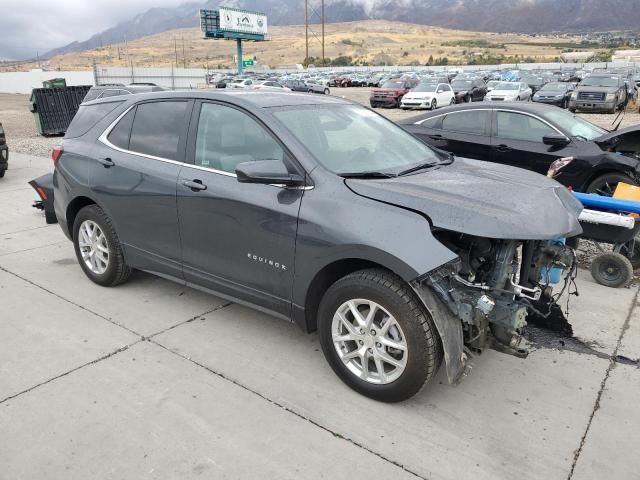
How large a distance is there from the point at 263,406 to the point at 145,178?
2.00 m

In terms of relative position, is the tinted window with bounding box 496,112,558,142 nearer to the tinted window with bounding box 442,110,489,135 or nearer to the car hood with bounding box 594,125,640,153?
the tinted window with bounding box 442,110,489,135

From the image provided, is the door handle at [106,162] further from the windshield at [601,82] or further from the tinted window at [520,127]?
the windshield at [601,82]

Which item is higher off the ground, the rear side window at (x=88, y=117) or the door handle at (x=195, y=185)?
the rear side window at (x=88, y=117)

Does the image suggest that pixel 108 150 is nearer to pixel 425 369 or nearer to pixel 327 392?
pixel 327 392

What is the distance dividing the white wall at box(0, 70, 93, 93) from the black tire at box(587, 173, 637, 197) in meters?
50.7

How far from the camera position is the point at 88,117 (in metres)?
4.74

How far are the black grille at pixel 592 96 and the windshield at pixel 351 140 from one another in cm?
2174

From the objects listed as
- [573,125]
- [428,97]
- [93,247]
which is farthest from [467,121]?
[428,97]

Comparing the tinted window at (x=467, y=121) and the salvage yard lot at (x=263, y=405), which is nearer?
the salvage yard lot at (x=263, y=405)

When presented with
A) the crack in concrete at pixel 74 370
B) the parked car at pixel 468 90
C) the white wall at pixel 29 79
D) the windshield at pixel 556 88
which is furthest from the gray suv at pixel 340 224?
the white wall at pixel 29 79

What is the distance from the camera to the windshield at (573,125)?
23.7 feet

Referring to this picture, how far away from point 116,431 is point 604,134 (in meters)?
7.18

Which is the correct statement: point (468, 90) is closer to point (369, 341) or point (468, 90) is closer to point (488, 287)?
point (488, 287)

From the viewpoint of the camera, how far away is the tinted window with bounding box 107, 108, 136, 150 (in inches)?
171
